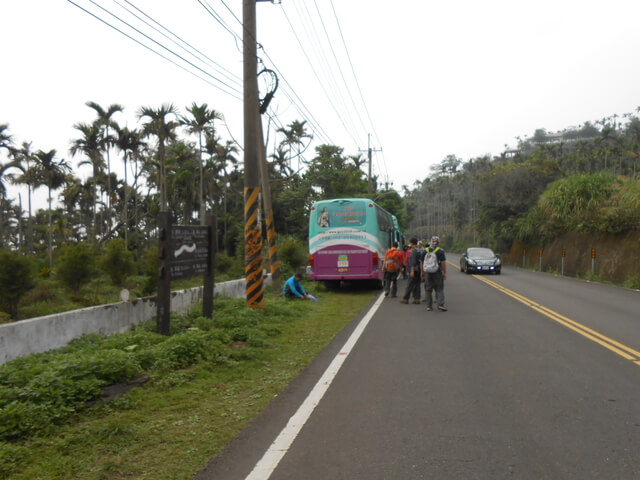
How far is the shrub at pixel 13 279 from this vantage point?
13828mm

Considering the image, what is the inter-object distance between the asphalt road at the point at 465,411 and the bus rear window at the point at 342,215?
321 inches

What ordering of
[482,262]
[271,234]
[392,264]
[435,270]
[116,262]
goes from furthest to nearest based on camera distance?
[482,262]
[116,262]
[271,234]
[392,264]
[435,270]

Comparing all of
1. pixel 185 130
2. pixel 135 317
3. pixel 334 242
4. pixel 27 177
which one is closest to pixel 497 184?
pixel 185 130

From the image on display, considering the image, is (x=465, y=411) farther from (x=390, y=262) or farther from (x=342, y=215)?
(x=342, y=215)

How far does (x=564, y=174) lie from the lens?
4544 centimetres

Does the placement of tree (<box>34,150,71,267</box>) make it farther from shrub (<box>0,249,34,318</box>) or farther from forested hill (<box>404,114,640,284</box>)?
forested hill (<box>404,114,640,284</box>)

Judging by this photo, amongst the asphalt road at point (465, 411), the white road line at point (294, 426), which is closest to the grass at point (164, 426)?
the asphalt road at point (465, 411)

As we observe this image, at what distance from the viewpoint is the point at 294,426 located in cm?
478

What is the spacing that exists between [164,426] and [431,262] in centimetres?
885

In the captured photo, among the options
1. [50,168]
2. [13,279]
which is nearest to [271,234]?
[13,279]

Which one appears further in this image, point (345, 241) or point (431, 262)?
point (345, 241)

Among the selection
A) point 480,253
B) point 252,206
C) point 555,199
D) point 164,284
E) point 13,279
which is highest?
point 555,199

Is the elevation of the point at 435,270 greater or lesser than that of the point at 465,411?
greater

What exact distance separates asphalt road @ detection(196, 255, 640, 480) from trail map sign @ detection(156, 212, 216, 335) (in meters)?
2.88
